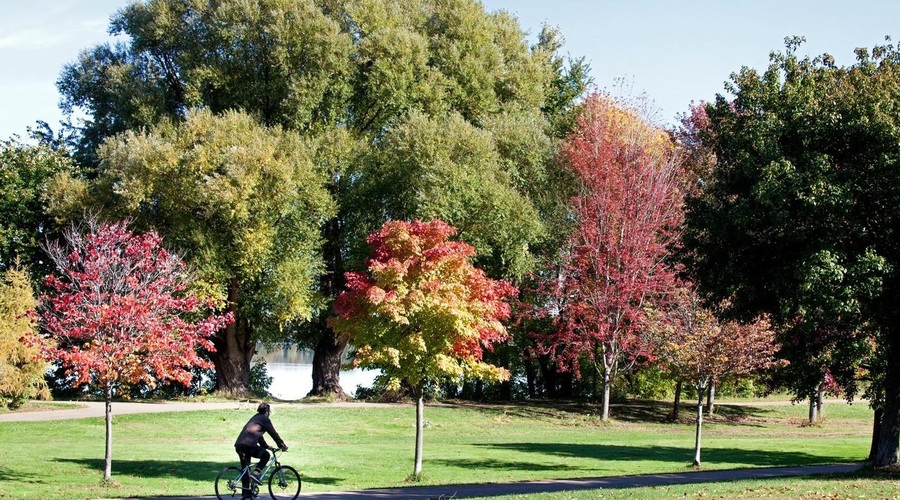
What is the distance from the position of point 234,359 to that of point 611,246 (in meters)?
18.1

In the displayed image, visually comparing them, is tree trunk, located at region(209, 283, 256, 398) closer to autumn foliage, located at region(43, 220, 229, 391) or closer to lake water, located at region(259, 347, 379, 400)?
lake water, located at region(259, 347, 379, 400)

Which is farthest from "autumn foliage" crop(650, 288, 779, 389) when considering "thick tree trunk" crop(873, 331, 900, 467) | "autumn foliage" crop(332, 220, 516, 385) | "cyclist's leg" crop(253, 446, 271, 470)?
"cyclist's leg" crop(253, 446, 271, 470)

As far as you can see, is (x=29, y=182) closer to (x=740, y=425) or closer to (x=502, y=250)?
(x=502, y=250)

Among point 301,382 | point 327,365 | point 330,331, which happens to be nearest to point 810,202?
point 330,331

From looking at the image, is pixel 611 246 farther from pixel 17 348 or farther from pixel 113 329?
pixel 113 329

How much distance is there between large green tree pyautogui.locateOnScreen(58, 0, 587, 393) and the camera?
4031cm

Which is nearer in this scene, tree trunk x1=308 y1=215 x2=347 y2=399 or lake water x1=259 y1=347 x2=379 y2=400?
tree trunk x1=308 y1=215 x2=347 y2=399

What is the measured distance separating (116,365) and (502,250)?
24303 mm

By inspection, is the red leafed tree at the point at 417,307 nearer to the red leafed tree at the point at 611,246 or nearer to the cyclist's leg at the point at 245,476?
the cyclist's leg at the point at 245,476

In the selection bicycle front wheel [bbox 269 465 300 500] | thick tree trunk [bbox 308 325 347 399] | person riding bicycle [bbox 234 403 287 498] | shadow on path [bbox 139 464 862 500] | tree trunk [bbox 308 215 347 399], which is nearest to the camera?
person riding bicycle [bbox 234 403 287 498]

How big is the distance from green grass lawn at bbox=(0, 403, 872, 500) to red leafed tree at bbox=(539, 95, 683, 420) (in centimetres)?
388

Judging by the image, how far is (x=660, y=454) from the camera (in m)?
30.8

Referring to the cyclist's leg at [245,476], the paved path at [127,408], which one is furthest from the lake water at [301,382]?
the cyclist's leg at [245,476]

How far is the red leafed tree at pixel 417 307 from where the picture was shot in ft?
73.6
